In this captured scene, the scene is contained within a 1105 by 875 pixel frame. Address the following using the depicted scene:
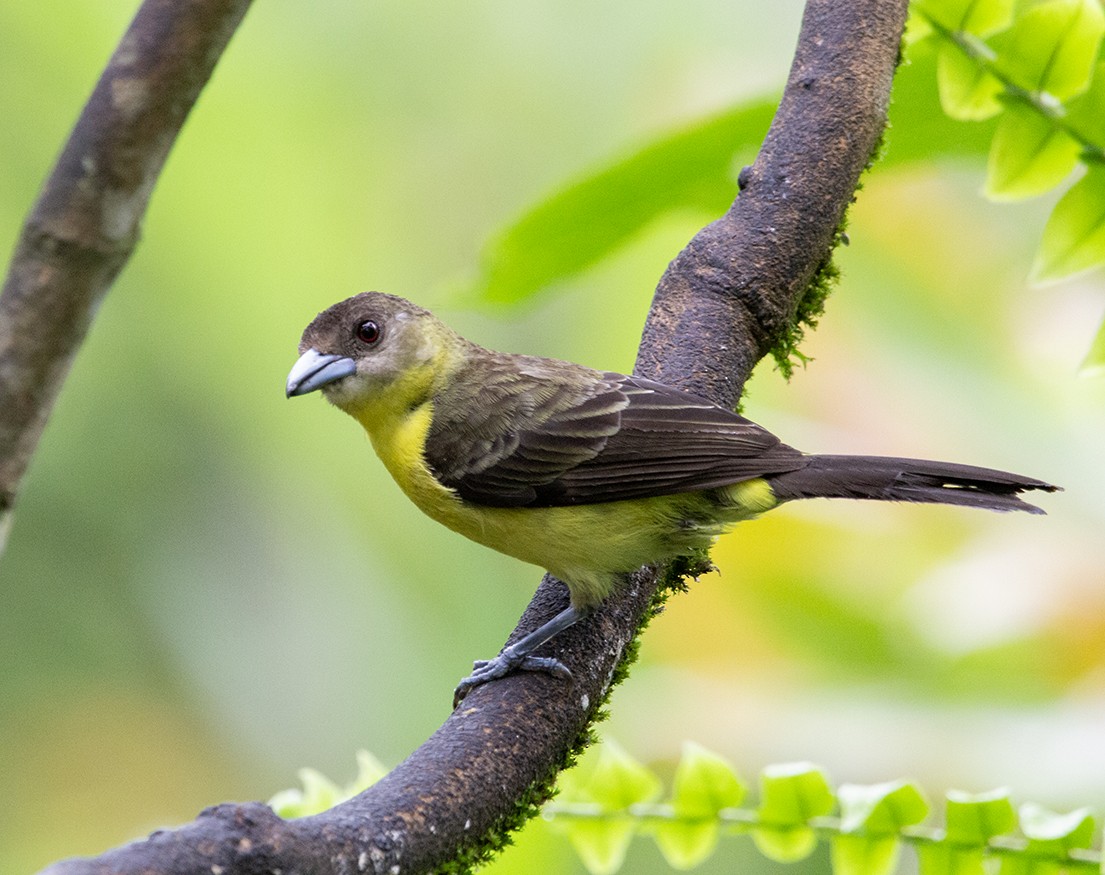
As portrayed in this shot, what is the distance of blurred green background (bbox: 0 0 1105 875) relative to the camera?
4.55 meters

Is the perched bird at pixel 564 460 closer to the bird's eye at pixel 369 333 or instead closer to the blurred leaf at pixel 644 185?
the bird's eye at pixel 369 333

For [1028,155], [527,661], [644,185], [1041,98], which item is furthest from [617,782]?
[1041,98]

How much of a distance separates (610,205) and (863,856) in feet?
5.63

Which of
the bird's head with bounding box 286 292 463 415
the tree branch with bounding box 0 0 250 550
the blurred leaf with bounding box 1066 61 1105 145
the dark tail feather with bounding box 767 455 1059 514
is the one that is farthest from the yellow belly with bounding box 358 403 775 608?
the tree branch with bounding box 0 0 250 550

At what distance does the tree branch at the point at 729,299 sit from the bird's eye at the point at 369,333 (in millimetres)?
752

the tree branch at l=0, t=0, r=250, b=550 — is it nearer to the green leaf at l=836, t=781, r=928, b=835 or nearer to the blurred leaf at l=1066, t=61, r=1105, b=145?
the green leaf at l=836, t=781, r=928, b=835

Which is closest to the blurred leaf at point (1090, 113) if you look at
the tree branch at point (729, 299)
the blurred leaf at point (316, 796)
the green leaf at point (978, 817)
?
the tree branch at point (729, 299)

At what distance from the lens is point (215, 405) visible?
6.96 meters

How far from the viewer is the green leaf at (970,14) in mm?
3209

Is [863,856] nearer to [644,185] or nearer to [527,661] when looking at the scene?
[527,661]

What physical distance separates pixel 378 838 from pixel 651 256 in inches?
187

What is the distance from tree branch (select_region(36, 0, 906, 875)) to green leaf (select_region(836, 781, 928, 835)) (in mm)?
587

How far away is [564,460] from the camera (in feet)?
11.4

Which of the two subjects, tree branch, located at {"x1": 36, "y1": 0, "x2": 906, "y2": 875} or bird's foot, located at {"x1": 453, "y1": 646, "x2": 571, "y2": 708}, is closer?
tree branch, located at {"x1": 36, "y1": 0, "x2": 906, "y2": 875}
